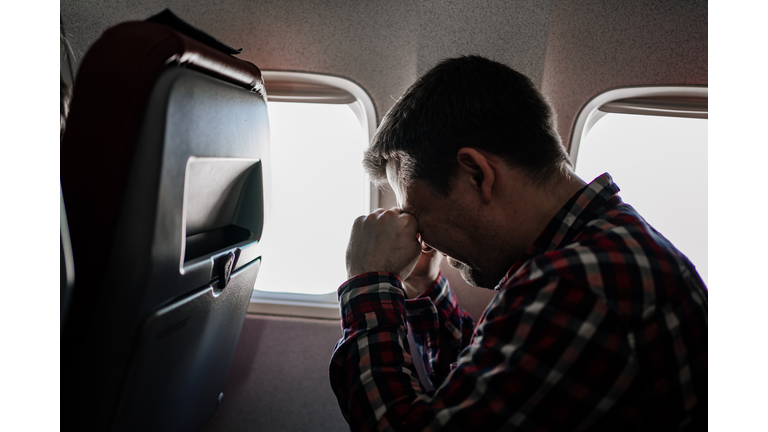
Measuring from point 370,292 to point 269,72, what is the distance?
40.9 inches

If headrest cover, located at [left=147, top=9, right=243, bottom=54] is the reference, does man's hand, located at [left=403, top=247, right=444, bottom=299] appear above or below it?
below

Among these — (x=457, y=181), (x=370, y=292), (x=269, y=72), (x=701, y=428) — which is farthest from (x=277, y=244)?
(x=701, y=428)

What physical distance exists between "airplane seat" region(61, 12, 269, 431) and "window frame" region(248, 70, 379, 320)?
2.11ft

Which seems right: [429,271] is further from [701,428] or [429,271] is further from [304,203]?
[701,428]

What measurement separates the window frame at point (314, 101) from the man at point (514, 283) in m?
0.44

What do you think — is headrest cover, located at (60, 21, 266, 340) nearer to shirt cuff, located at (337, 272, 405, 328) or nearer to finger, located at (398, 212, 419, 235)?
shirt cuff, located at (337, 272, 405, 328)

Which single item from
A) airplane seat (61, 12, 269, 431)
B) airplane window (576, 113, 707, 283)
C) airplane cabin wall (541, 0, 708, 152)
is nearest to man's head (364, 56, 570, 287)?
airplane seat (61, 12, 269, 431)

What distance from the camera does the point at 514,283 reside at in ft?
2.49

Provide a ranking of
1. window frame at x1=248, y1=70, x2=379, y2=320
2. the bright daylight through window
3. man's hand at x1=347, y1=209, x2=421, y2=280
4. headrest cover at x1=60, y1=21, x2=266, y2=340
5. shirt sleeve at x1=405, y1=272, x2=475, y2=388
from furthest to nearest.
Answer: the bright daylight through window → window frame at x1=248, y1=70, x2=379, y2=320 → shirt sleeve at x1=405, y1=272, x2=475, y2=388 → man's hand at x1=347, y1=209, x2=421, y2=280 → headrest cover at x1=60, y1=21, x2=266, y2=340

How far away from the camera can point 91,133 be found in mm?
623

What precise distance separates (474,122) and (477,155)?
0.29ft

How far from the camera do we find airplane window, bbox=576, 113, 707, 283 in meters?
1.63

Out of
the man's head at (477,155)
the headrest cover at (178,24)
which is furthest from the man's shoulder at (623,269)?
the headrest cover at (178,24)

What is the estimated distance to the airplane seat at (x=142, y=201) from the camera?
623 mm
